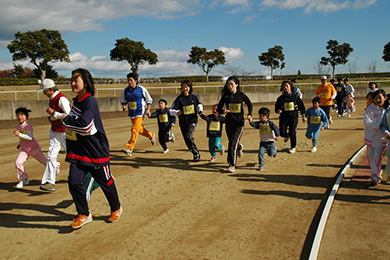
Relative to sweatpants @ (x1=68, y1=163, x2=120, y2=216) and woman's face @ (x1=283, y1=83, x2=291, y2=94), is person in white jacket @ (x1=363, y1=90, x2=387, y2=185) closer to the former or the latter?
woman's face @ (x1=283, y1=83, x2=291, y2=94)

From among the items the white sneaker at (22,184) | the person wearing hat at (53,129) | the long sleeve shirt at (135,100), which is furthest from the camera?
the long sleeve shirt at (135,100)

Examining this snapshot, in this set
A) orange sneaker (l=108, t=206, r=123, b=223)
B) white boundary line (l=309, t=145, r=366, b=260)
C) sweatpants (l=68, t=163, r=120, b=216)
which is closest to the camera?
white boundary line (l=309, t=145, r=366, b=260)

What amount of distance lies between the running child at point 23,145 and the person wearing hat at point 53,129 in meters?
0.55

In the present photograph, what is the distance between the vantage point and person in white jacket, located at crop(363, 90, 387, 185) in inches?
246

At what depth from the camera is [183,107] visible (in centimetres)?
862

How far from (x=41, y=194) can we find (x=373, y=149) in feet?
19.8

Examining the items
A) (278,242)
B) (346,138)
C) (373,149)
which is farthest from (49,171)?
(346,138)

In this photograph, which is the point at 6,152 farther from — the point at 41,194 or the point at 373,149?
the point at 373,149

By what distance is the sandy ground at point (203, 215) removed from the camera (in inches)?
165

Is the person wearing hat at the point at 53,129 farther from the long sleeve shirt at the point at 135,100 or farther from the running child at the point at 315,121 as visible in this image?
the running child at the point at 315,121

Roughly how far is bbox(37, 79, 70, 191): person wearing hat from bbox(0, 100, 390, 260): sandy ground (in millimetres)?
261

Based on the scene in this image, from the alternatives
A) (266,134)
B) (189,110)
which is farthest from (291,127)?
(189,110)

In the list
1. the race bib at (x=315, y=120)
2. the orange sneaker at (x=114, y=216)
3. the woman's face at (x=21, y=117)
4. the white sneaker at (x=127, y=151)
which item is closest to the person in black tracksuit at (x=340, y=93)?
the race bib at (x=315, y=120)

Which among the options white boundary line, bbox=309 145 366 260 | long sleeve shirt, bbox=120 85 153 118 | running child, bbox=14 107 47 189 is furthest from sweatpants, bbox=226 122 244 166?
running child, bbox=14 107 47 189
